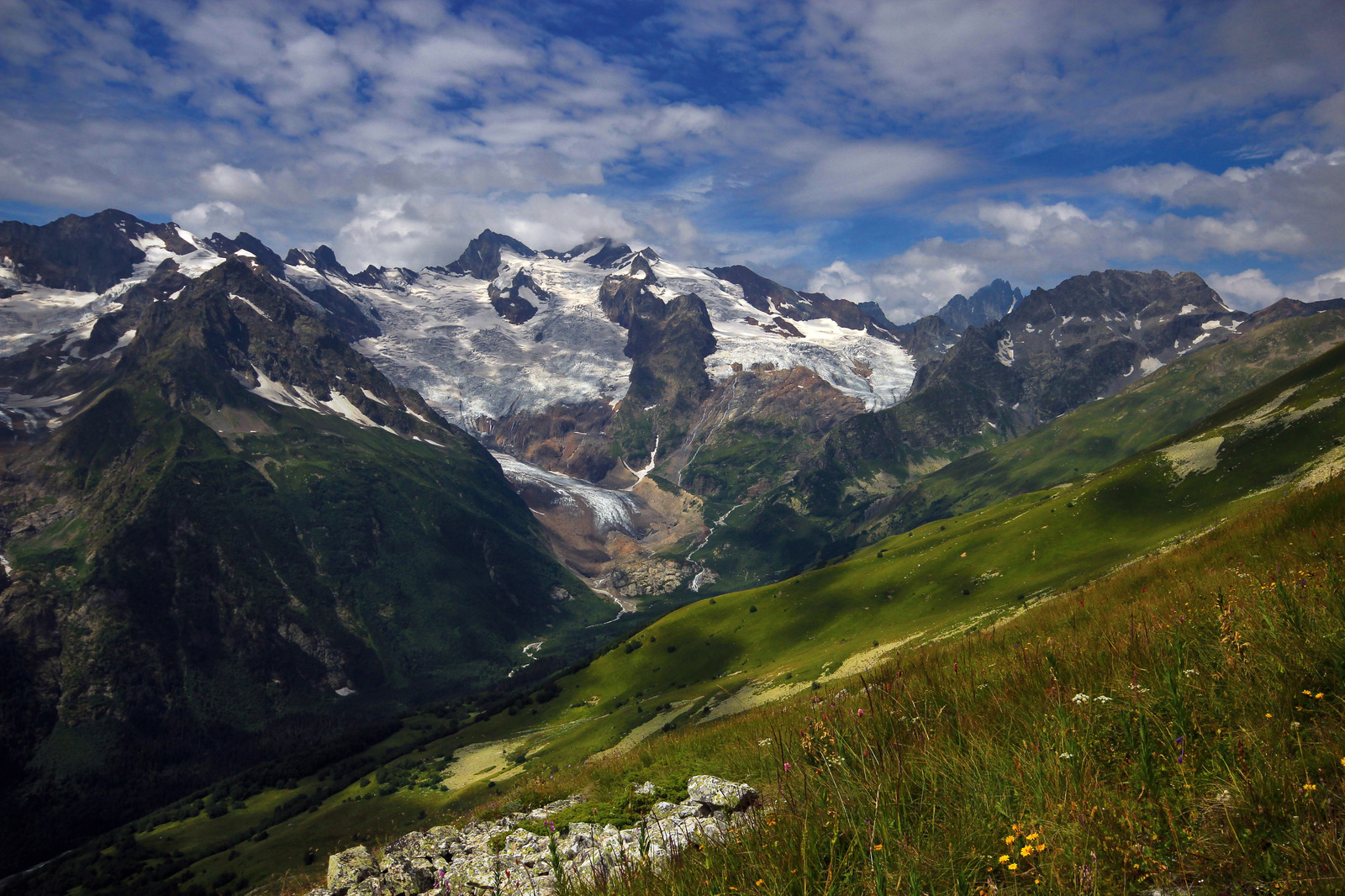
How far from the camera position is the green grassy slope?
73625mm

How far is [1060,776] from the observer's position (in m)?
6.01

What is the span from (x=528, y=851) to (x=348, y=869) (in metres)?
3.85

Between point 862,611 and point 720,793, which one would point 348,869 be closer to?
point 720,793

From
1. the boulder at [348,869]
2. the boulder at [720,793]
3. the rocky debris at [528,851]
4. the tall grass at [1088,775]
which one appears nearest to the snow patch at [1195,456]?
the tall grass at [1088,775]

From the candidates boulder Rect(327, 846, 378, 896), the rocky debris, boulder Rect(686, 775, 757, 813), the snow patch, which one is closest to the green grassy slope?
the snow patch

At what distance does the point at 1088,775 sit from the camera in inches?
231

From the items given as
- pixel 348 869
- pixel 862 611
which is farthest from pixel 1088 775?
pixel 862 611

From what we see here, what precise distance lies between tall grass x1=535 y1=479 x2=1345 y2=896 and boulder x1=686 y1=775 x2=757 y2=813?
1.09 ft

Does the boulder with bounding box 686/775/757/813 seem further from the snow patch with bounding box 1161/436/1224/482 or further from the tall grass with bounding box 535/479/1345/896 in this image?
the snow patch with bounding box 1161/436/1224/482

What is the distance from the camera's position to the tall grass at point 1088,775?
15.2 feet

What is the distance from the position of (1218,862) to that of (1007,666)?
5.64m

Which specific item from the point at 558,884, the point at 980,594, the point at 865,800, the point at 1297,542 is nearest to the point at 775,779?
the point at 865,800

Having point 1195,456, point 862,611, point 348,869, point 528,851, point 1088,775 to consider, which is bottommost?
point 862,611

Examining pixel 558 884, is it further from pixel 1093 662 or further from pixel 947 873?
pixel 1093 662
